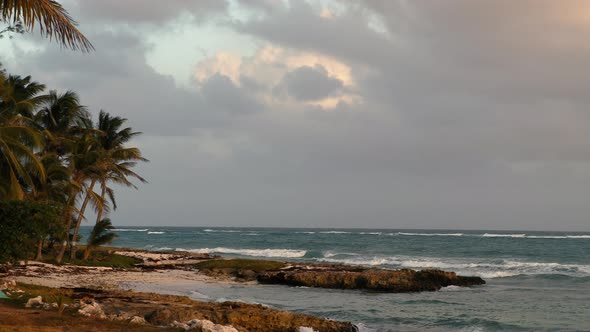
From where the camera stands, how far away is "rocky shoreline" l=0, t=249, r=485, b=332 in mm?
13352

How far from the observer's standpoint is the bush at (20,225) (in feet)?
58.3

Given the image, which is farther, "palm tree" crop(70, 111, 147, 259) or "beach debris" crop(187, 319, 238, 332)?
"palm tree" crop(70, 111, 147, 259)

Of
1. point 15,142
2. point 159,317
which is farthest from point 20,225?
point 159,317

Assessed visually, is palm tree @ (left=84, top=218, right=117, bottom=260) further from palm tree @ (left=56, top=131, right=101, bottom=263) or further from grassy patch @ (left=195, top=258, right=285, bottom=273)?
grassy patch @ (left=195, top=258, right=285, bottom=273)

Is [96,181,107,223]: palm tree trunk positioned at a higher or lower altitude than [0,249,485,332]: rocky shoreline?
higher

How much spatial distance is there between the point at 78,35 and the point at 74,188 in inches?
776

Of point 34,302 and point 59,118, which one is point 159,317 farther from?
point 59,118

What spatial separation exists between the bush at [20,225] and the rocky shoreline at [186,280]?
1.05m

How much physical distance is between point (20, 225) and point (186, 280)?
11.7 metres

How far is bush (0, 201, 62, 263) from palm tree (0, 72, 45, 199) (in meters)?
0.96

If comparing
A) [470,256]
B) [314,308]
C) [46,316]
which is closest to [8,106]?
[46,316]

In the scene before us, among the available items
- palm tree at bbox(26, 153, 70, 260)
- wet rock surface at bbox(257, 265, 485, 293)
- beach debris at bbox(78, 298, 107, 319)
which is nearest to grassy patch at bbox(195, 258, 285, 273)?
wet rock surface at bbox(257, 265, 485, 293)

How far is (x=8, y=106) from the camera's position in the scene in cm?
2055

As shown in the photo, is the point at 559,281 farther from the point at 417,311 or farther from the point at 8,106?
the point at 8,106
